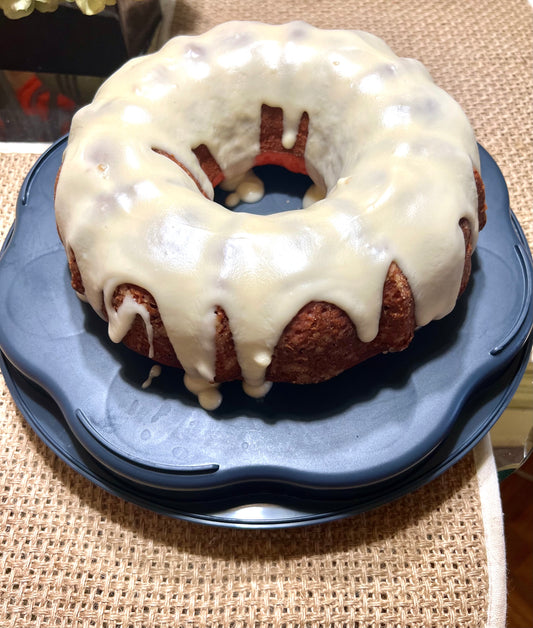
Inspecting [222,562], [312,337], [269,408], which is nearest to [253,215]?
[312,337]

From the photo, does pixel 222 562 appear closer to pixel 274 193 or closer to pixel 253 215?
pixel 253 215

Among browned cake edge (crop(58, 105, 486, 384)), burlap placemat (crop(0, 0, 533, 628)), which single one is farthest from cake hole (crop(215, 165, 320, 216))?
burlap placemat (crop(0, 0, 533, 628))

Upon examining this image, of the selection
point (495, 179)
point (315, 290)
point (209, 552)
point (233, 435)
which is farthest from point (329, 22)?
point (209, 552)

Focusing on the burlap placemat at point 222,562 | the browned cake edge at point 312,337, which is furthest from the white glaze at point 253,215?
the burlap placemat at point 222,562

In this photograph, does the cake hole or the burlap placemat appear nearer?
the burlap placemat

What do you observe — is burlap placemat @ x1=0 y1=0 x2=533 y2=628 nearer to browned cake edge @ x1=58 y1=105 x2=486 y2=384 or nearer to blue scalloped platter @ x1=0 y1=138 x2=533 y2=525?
blue scalloped platter @ x1=0 y1=138 x2=533 y2=525

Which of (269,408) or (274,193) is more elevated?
(274,193)
